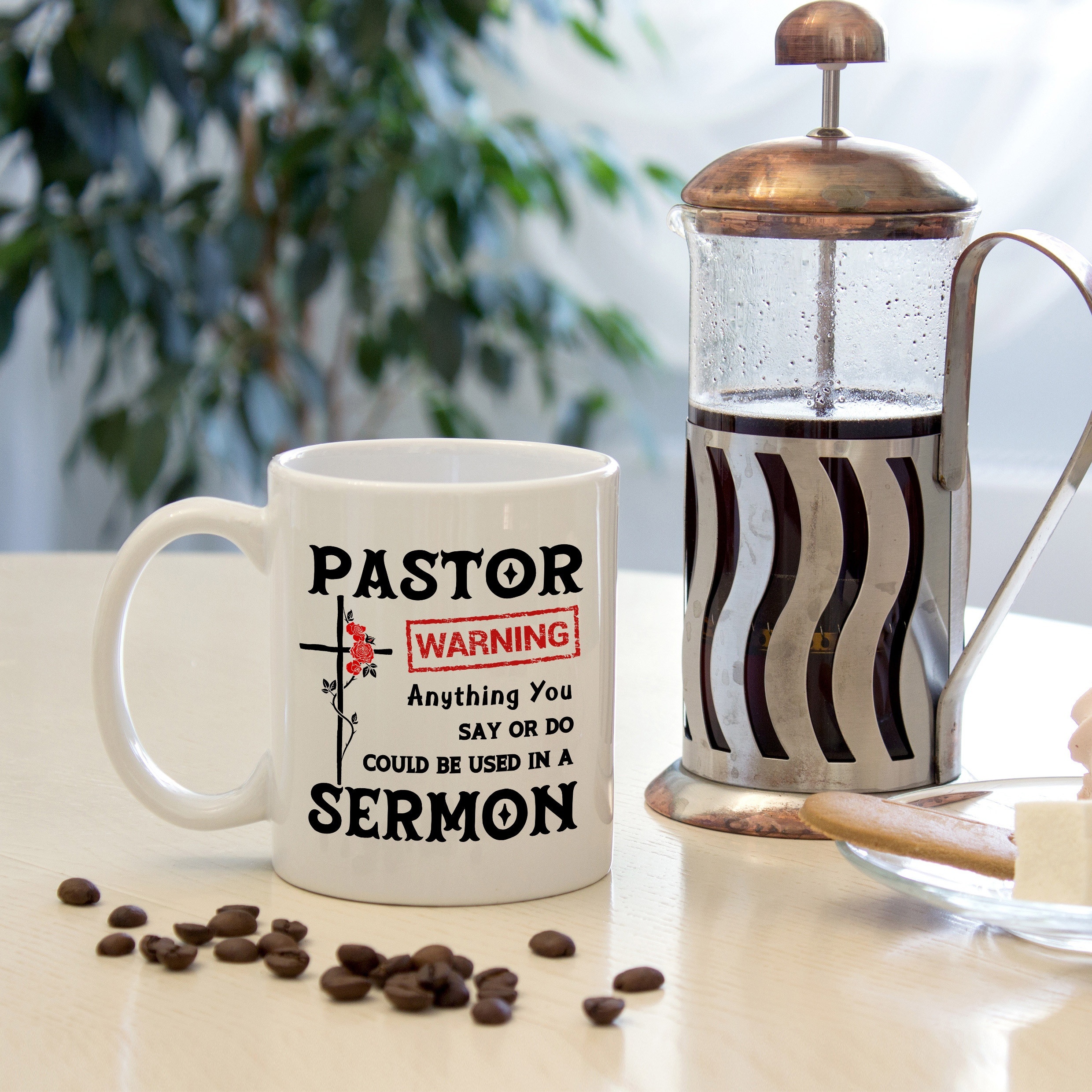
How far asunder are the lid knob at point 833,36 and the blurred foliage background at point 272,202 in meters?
0.99

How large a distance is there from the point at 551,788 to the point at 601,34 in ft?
6.06

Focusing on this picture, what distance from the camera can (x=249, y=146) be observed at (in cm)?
182

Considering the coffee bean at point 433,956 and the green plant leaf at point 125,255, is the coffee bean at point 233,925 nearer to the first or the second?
the coffee bean at point 433,956

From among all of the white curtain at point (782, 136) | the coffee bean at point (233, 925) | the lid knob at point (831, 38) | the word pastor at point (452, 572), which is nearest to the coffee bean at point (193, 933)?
the coffee bean at point (233, 925)

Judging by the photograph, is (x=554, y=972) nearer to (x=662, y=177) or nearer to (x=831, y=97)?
(x=831, y=97)

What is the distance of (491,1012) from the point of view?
392 millimetres

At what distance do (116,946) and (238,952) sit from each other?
4 centimetres

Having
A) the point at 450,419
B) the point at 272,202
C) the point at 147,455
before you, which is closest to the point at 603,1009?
the point at 147,455

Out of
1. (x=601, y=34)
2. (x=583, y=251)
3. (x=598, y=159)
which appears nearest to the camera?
(x=598, y=159)

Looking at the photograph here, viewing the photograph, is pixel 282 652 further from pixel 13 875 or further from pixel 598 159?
pixel 598 159

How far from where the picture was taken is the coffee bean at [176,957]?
42cm

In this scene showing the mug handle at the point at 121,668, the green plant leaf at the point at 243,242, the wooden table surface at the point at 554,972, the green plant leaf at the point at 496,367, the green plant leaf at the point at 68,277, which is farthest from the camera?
the green plant leaf at the point at 496,367

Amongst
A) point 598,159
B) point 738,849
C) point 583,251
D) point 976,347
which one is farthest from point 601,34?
point 738,849

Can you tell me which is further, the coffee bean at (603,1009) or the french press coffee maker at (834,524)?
the french press coffee maker at (834,524)
